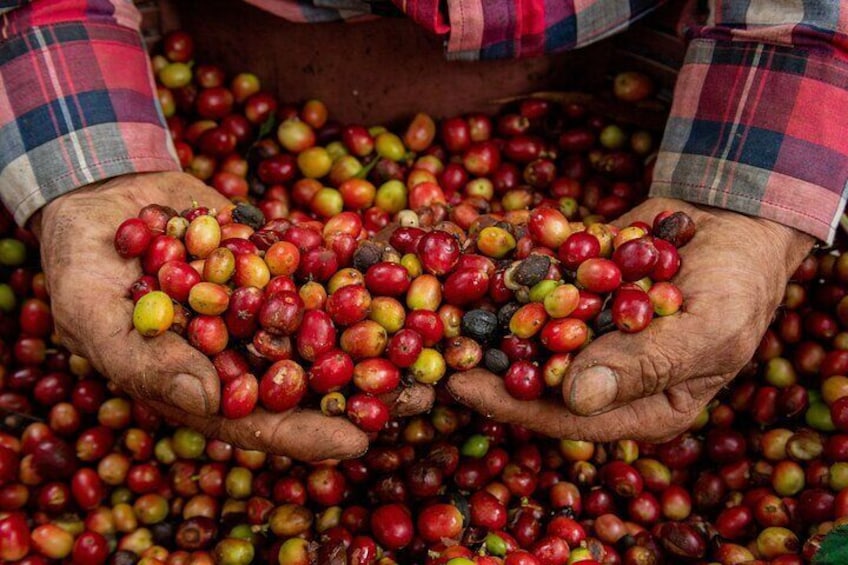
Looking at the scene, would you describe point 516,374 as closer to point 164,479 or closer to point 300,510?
point 300,510

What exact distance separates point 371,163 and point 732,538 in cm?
268

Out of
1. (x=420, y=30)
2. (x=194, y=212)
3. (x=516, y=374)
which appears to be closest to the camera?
(x=516, y=374)

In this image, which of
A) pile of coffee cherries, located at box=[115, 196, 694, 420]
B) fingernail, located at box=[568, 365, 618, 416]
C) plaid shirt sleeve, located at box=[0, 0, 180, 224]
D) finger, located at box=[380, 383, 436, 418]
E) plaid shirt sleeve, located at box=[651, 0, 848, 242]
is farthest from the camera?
plaid shirt sleeve, located at box=[0, 0, 180, 224]

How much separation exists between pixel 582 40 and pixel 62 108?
241 centimetres

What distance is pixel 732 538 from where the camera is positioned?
3.65m

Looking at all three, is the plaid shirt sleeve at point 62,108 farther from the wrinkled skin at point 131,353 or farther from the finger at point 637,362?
the finger at point 637,362

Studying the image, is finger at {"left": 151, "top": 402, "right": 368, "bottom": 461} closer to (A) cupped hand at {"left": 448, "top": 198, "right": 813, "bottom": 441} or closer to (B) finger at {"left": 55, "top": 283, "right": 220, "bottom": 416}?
(B) finger at {"left": 55, "top": 283, "right": 220, "bottom": 416}

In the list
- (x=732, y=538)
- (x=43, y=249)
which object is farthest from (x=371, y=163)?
(x=732, y=538)

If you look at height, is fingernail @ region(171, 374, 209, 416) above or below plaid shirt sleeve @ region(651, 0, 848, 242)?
below

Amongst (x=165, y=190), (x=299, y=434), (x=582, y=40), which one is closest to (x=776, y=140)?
(x=582, y=40)

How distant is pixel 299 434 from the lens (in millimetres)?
2951

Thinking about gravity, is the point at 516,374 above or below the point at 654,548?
above

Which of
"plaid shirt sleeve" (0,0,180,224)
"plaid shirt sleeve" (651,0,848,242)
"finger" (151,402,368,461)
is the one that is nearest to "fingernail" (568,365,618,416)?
"finger" (151,402,368,461)

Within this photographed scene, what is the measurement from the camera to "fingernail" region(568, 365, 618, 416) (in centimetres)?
285
